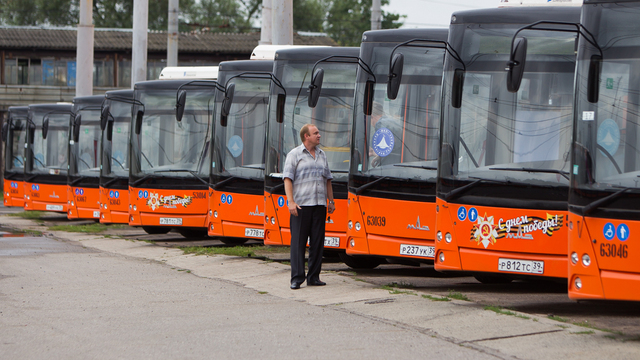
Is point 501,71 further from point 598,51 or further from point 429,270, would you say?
point 429,270

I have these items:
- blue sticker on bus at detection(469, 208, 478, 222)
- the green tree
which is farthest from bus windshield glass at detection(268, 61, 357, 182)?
the green tree

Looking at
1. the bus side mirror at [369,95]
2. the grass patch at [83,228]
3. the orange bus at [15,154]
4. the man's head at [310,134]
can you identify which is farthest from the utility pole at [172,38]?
the man's head at [310,134]

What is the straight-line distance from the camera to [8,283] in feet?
37.4

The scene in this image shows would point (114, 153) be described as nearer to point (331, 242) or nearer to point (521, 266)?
point (331, 242)

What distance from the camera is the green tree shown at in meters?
76.0

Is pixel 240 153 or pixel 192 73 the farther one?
pixel 192 73

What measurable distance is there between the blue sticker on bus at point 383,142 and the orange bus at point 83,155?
13.1 metres

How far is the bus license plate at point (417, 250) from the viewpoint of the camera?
35.9 feet

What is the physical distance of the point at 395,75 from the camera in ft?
35.8

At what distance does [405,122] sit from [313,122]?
2112 millimetres

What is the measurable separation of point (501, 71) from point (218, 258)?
21.3ft

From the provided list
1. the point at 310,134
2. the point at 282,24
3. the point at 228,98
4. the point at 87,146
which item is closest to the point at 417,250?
the point at 310,134

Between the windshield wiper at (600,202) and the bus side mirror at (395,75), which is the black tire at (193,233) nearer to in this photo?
the bus side mirror at (395,75)

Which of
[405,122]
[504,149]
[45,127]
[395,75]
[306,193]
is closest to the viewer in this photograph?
[504,149]
